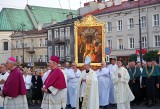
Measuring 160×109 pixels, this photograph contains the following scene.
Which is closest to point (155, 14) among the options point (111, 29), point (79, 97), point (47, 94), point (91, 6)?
point (111, 29)

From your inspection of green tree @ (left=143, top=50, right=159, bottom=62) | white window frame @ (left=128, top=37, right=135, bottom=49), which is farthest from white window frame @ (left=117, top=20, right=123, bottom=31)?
green tree @ (left=143, top=50, right=159, bottom=62)

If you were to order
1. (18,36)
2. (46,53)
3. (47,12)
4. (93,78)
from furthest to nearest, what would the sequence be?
1. (47,12)
2. (18,36)
3. (46,53)
4. (93,78)

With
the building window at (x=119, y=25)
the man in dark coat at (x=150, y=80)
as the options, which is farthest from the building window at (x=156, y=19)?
the man in dark coat at (x=150, y=80)

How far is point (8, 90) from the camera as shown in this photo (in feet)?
29.7

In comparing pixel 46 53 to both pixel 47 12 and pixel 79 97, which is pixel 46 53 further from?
pixel 79 97

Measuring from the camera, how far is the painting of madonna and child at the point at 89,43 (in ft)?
64.6

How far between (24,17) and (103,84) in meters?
69.0

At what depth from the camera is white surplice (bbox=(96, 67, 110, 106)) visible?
629 inches

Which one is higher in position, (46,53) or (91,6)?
(91,6)

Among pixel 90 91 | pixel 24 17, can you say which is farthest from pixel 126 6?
pixel 24 17

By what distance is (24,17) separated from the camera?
272 ft

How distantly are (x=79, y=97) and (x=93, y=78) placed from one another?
41.8 inches

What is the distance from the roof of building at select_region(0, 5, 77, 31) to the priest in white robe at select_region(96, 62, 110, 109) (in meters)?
60.7

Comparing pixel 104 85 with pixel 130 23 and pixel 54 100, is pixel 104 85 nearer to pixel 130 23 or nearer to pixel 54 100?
pixel 54 100
